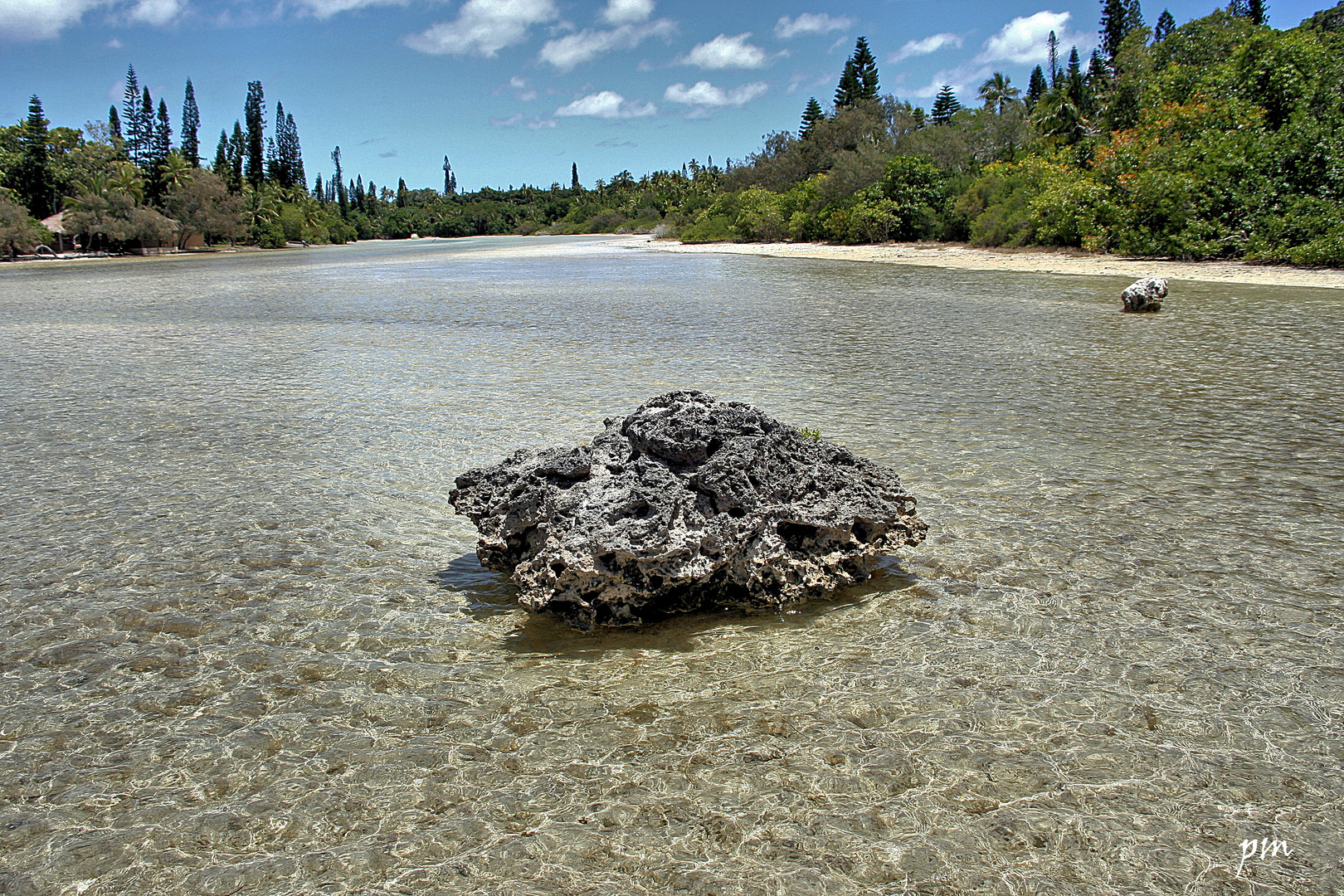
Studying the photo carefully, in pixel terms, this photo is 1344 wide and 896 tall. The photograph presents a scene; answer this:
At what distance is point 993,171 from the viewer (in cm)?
3469

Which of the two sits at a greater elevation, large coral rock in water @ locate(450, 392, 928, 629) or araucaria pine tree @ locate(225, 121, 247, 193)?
araucaria pine tree @ locate(225, 121, 247, 193)

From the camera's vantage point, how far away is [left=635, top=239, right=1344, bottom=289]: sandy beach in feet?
62.2

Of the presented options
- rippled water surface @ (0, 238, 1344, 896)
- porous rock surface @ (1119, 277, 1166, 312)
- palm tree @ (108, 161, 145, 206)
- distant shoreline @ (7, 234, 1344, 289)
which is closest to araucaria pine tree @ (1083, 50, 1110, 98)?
distant shoreline @ (7, 234, 1344, 289)

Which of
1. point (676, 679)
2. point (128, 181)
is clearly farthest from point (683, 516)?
point (128, 181)

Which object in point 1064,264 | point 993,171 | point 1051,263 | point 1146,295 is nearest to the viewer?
point 1146,295

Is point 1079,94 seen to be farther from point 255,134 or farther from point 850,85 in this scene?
point 255,134

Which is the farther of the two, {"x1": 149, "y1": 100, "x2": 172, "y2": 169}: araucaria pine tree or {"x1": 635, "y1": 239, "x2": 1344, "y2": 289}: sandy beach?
{"x1": 149, "y1": 100, "x2": 172, "y2": 169}: araucaria pine tree

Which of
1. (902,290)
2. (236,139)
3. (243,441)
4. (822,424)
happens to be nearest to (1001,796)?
(822,424)

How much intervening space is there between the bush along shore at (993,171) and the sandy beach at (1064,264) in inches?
29.8

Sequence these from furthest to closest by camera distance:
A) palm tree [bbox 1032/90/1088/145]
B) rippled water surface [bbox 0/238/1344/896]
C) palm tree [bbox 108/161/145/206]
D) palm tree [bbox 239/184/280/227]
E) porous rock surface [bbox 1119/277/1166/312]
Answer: palm tree [bbox 239/184/280/227]
palm tree [bbox 108/161/145/206]
palm tree [bbox 1032/90/1088/145]
porous rock surface [bbox 1119/277/1166/312]
rippled water surface [bbox 0/238/1344/896]

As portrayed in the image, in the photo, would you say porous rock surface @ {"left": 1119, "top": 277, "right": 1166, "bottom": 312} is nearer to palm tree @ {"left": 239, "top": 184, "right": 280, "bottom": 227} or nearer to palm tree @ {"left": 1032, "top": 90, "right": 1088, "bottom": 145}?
palm tree @ {"left": 1032, "top": 90, "right": 1088, "bottom": 145}

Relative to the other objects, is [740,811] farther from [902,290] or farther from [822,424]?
[902,290]

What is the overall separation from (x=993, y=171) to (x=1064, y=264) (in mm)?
12066

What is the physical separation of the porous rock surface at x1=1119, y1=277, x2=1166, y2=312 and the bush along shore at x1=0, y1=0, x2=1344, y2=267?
9.02m
